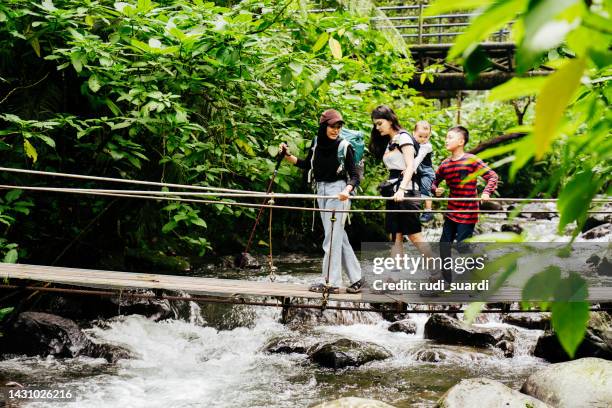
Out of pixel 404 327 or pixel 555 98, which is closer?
pixel 555 98

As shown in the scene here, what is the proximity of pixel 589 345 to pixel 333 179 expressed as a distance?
291 centimetres

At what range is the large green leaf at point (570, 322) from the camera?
0.56m

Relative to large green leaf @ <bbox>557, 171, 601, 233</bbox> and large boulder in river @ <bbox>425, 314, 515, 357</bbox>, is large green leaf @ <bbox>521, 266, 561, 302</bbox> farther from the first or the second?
large boulder in river @ <bbox>425, 314, 515, 357</bbox>

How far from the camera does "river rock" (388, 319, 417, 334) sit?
6.52 metres

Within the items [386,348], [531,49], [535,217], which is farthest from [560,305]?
[535,217]

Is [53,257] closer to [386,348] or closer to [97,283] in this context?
[97,283]

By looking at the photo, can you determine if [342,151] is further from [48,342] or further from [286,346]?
[48,342]

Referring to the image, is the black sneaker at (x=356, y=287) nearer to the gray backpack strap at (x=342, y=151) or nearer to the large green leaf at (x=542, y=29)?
the gray backpack strap at (x=342, y=151)

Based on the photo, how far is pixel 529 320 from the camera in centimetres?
675

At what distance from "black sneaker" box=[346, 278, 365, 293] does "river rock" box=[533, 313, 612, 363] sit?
6.61 ft

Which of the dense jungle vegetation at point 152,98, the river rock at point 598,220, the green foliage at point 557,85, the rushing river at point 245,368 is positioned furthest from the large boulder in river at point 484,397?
the river rock at point 598,220

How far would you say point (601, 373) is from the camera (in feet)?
14.0

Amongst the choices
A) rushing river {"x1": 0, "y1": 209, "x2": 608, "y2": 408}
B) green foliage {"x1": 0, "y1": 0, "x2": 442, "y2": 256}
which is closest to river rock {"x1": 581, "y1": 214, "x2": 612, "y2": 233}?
rushing river {"x1": 0, "y1": 209, "x2": 608, "y2": 408}

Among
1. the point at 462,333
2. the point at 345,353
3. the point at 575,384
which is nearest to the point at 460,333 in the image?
the point at 462,333
